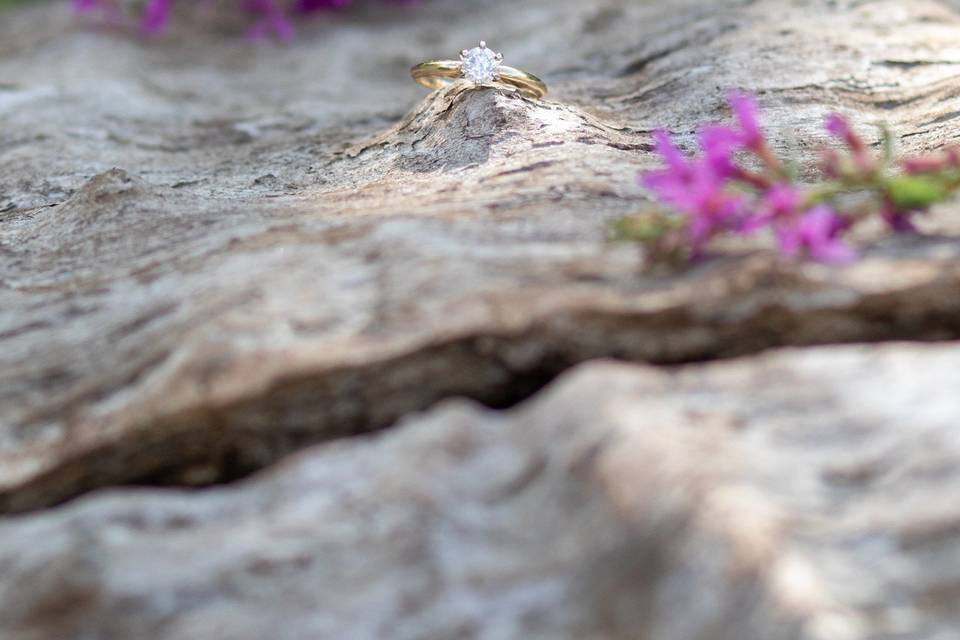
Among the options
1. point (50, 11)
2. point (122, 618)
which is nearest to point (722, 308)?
point (122, 618)

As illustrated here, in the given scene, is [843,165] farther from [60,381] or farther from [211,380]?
[60,381]

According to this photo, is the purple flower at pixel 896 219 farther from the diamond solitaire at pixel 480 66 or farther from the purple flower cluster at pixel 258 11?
the purple flower cluster at pixel 258 11

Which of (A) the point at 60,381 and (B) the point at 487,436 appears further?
(A) the point at 60,381

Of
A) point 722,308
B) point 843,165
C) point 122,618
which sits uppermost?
point 843,165

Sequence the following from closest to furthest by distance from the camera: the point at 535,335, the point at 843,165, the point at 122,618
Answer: the point at 122,618 → the point at 535,335 → the point at 843,165

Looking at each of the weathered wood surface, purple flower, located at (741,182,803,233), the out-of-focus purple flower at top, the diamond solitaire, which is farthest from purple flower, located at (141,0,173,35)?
purple flower, located at (741,182,803,233)

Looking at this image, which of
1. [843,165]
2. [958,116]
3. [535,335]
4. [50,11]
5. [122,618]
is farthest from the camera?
[50,11]

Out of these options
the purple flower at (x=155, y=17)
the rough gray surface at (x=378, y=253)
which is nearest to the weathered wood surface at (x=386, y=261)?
the rough gray surface at (x=378, y=253)

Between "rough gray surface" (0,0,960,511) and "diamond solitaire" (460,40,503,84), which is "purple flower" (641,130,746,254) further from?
"diamond solitaire" (460,40,503,84)
